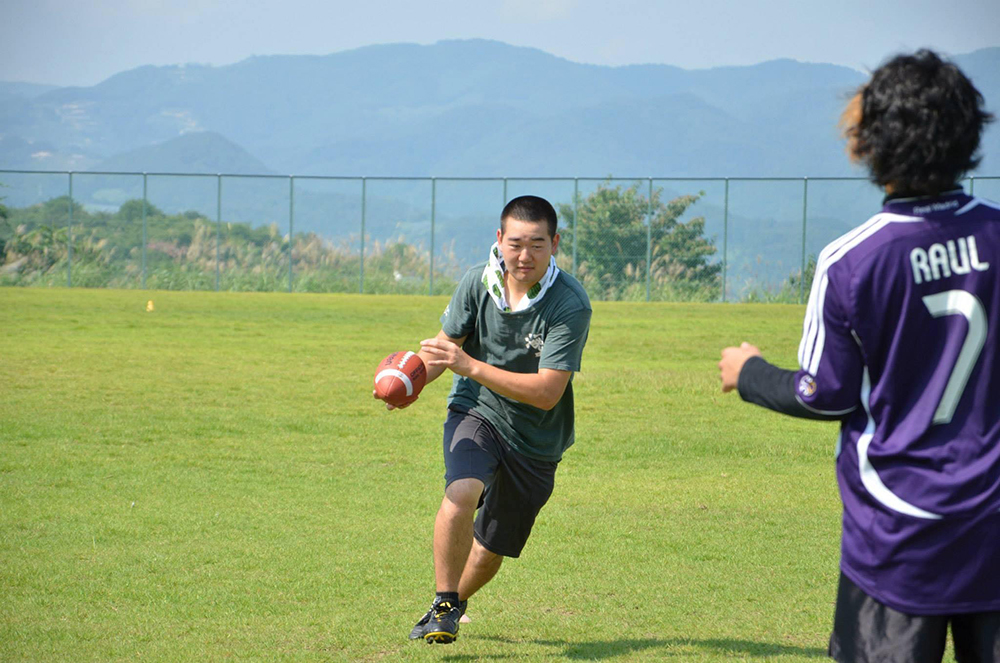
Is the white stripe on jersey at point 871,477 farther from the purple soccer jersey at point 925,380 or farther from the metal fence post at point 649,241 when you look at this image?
the metal fence post at point 649,241

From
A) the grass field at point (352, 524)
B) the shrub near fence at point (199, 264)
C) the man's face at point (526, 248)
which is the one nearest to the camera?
the man's face at point (526, 248)

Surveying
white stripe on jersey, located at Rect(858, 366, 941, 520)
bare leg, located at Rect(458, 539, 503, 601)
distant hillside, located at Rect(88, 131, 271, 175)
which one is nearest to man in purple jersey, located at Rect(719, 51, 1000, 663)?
white stripe on jersey, located at Rect(858, 366, 941, 520)

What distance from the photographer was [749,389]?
3090 mm

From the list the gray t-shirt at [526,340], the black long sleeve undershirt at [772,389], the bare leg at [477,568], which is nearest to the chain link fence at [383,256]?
the gray t-shirt at [526,340]

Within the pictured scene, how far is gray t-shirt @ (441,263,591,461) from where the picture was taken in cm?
539

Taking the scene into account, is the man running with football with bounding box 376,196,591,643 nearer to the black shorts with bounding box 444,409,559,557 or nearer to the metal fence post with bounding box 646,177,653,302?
the black shorts with bounding box 444,409,559,557

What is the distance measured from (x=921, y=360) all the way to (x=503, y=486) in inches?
117

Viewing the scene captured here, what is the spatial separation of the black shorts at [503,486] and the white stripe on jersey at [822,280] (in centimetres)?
262

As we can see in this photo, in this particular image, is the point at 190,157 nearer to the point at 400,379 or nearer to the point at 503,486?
the point at 400,379

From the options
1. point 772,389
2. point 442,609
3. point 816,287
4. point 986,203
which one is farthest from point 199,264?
point 986,203

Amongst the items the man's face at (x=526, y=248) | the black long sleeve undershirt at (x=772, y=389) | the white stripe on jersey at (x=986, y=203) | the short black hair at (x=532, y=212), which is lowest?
the black long sleeve undershirt at (x=772, y=389)

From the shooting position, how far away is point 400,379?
5484mm

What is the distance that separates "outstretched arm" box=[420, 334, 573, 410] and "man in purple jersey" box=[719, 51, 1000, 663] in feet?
7.60

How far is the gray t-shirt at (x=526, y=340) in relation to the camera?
5395 millimetres
